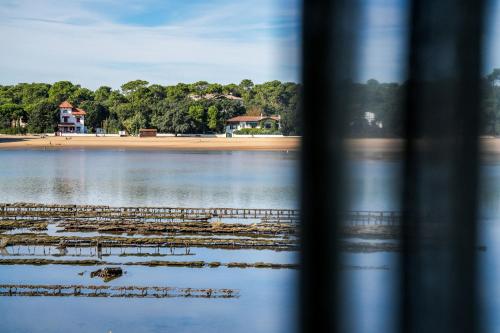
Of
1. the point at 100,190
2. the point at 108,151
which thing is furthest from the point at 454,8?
the point at 108,151

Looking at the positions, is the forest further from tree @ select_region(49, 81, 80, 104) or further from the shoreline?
the shoreline

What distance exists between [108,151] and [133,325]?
211ft

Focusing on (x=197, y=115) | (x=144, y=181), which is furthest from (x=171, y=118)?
(x=144, y=181)

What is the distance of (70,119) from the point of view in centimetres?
7856

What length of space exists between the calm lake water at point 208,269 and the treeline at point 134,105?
14.0 metres

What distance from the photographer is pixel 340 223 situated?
1.33 metres

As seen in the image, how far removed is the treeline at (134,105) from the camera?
70562 mm

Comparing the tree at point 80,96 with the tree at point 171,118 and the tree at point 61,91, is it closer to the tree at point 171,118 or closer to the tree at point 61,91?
the tree at point 61,91

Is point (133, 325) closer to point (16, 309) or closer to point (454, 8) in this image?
point (16, 309)

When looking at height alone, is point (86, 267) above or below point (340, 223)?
below

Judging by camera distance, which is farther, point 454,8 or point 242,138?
point 242,138

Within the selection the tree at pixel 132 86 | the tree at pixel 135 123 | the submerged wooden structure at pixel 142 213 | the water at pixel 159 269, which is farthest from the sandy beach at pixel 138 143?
the submerged wooden structure at pixel 142 213

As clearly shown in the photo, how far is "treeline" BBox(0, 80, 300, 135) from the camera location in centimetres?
7056

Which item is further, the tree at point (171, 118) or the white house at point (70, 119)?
the white house at point (70, 119)
